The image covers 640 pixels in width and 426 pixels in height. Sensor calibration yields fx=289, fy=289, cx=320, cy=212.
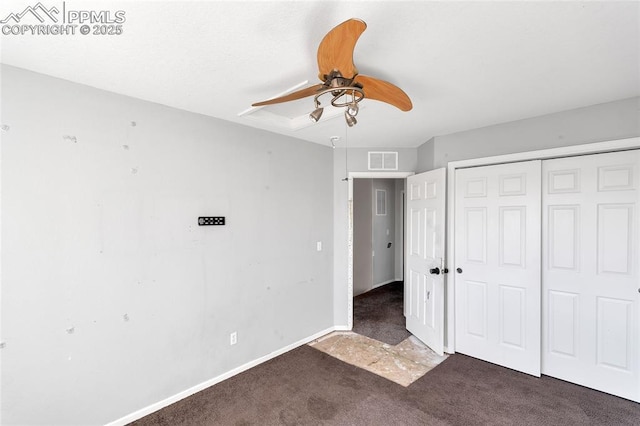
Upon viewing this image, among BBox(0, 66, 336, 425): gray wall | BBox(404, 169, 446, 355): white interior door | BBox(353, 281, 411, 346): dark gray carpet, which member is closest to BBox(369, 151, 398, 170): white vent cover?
BBox(404, 169, 446, 355): white interior door

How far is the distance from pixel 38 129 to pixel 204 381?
7.41 feet

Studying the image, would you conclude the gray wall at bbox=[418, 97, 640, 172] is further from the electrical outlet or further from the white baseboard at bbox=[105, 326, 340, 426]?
the white baseboard at bbox=[105, 326, 340, 426]

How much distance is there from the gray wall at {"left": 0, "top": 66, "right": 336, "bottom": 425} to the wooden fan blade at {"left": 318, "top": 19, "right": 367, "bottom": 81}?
5.28ft

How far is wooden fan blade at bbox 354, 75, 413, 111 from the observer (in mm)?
1505

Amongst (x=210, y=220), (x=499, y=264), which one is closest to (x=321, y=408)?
(x=210, y=220)

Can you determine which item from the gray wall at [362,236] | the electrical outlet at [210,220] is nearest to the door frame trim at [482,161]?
the gray wall at [362,236]

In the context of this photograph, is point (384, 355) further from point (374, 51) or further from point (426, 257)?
point (374, 51)

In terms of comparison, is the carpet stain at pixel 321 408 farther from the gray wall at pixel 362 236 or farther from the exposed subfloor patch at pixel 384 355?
the gray wall at pixel 362 236

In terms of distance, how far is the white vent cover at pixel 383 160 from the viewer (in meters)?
3.72

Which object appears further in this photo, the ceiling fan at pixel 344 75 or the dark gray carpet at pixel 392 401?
the dark gray carpet at pixel 392 401

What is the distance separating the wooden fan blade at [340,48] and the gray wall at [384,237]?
4.46 metres

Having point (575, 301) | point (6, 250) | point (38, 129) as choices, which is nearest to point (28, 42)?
point (38, 129)

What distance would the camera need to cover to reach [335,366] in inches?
114

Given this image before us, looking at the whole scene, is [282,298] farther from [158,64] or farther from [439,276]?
[158,64]
